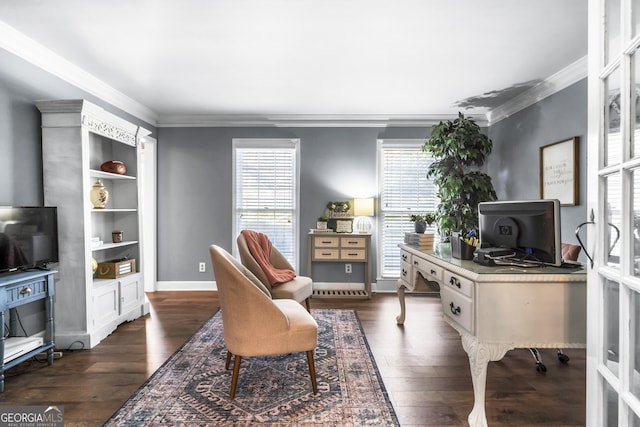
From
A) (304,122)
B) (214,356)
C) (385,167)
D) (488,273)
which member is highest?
(304,122)

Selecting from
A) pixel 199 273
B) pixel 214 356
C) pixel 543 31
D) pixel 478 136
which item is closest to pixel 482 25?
pixel 543 31

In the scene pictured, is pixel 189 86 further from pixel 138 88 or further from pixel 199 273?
pixel 199 273

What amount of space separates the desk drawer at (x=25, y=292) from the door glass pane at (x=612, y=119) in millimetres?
3304

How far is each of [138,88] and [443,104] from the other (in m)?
3.57

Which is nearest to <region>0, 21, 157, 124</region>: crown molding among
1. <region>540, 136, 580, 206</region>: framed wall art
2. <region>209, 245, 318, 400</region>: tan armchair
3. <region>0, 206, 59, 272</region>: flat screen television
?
<region>0, 206, 59, 272</region>: flat screen television

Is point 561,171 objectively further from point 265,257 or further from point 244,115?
point 244,115

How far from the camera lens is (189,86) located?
3779 millimetres

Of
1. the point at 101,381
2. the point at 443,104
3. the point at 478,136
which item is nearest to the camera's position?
the point at 101,381

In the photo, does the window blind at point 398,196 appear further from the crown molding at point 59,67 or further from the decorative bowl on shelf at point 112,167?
the crown molding at point 59,67

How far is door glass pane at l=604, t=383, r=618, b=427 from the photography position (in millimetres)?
1184

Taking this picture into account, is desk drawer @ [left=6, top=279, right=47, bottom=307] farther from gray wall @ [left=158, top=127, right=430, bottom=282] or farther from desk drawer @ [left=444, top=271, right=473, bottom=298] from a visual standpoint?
desk drawer @ [left=444, top=271, right=473, bottom=298]

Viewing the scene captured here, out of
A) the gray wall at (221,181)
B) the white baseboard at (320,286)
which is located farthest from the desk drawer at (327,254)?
the white baseboard at (320,286)

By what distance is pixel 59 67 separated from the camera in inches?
123

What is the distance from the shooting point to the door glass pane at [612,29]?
116 centimetres
